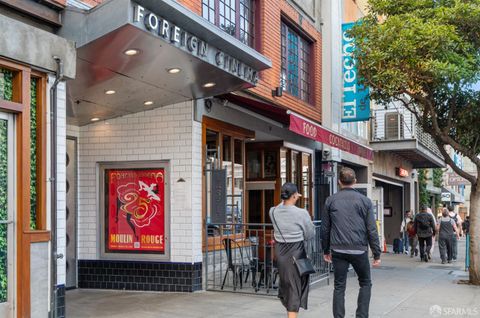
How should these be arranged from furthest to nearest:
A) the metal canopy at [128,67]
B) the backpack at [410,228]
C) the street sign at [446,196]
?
the street sign at [446,196], the backpack at [410,228], the metal canopy at [128,67]

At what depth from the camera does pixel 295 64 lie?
14977 millimetres

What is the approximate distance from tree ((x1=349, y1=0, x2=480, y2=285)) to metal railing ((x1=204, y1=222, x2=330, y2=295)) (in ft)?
11.3

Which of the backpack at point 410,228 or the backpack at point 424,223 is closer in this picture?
the backpack at point 424,223

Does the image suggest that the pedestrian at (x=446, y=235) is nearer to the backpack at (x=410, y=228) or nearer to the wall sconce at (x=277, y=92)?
the backpack at (x=410, y=228)

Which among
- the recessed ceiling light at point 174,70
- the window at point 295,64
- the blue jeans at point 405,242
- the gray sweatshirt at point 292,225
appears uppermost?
the window at point 295,64

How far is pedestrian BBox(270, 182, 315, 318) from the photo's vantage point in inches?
258

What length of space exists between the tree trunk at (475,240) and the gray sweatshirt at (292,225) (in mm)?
5867

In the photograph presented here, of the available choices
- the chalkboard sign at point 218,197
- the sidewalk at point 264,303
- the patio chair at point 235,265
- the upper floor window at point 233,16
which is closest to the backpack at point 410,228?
the sidewalk at point 264,303

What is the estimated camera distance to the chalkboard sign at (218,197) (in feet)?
32.7

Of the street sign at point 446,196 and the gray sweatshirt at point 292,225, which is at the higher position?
the gray sweatshirt at point 292,225

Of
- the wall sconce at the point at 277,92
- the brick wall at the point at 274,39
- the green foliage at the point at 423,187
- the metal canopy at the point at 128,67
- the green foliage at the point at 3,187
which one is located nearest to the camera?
the green foliage at the point at 3,187

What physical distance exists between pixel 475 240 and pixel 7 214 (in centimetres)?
872

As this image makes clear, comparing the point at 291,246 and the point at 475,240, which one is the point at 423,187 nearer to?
the point at 475,240

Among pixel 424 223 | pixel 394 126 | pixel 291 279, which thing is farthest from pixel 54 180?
pixel 394 126
